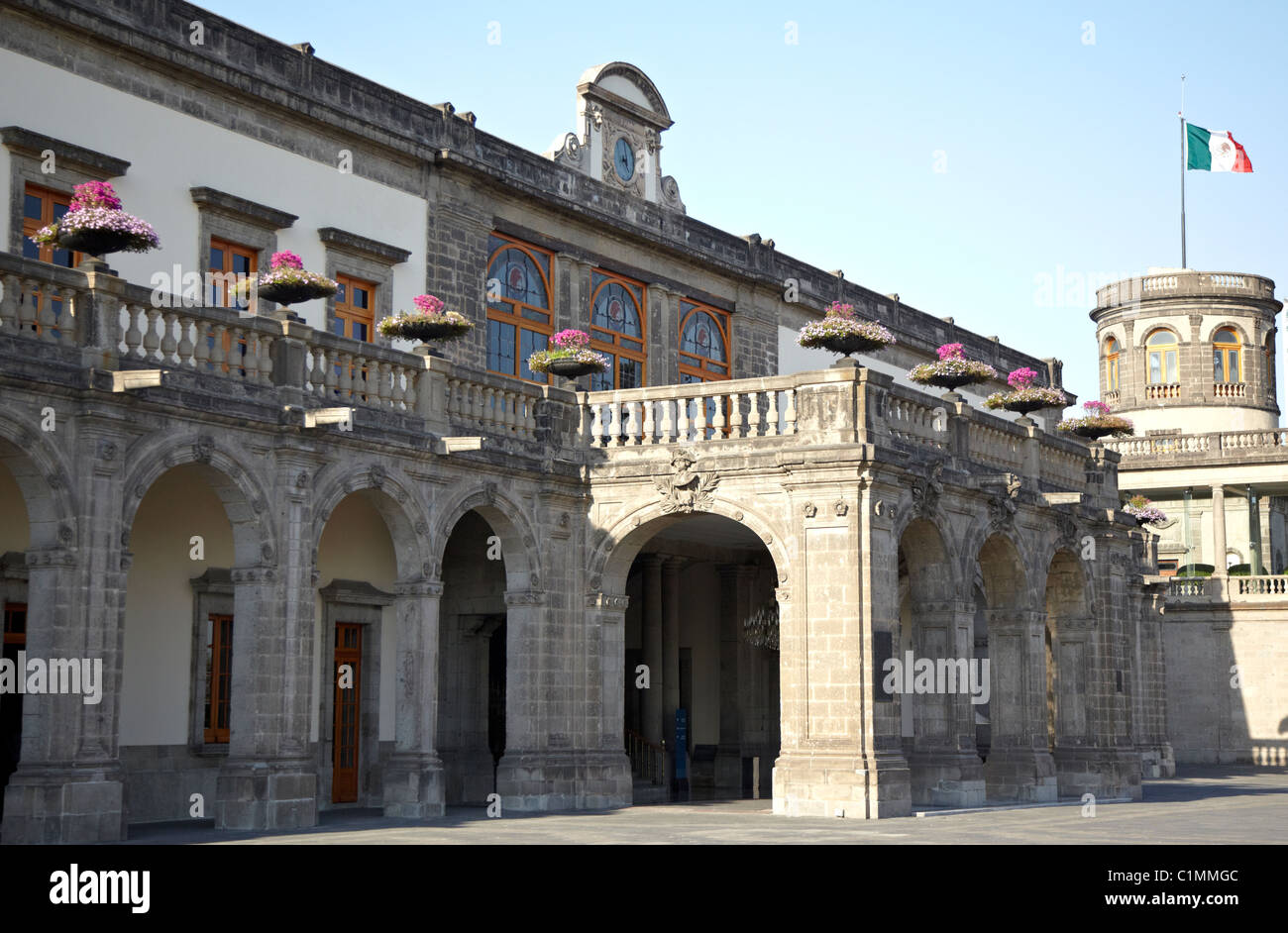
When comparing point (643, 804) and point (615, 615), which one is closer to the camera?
point (615, 615)

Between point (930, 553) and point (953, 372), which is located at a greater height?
point (953, 372)

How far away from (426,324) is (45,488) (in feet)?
20.4

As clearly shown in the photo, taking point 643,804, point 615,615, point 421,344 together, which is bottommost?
point 643,804

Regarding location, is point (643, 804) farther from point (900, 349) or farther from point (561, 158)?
point (900, 349)

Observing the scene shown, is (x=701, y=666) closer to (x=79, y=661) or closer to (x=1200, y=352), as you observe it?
(x=79, y=661)

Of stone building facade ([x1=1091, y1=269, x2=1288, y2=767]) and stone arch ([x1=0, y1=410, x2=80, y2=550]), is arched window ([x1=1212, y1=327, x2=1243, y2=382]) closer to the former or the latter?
stone building facade ([x1=1091, y1=269, x2=1288, y2=767])

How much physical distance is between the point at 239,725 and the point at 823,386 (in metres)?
8.32

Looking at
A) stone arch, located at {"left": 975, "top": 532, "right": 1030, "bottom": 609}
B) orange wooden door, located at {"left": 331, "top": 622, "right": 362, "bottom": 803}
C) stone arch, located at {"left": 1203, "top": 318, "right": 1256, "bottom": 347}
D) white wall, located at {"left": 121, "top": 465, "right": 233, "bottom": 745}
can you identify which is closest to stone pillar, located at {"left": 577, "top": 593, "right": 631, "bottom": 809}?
orange wooden door, located at {"left": 331, "top": 622, "right": 362, "bottom": 803}

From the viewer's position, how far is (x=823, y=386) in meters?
21.4

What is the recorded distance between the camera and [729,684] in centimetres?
3036

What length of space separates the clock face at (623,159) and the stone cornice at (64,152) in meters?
10.2

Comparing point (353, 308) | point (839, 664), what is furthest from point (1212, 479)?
point (353, 308)

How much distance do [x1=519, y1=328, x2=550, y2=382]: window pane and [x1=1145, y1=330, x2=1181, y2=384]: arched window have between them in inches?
1278
